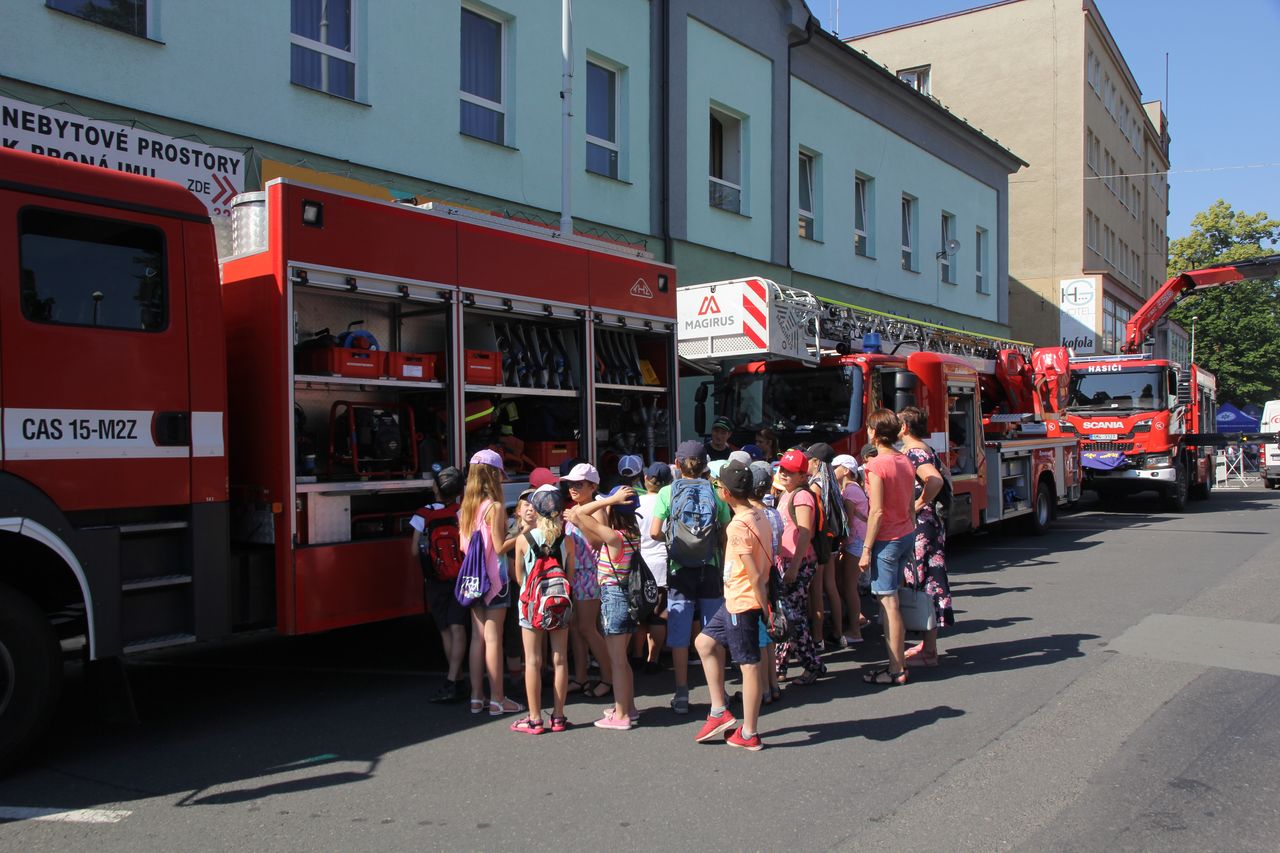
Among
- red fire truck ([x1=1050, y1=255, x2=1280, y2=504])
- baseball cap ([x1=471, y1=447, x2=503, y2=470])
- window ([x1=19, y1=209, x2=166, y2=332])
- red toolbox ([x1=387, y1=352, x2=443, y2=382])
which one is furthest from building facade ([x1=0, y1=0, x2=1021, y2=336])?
baseball cap ([x1=471, y1=447, x2=503, y2=470])

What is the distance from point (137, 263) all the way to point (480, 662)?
118 inches

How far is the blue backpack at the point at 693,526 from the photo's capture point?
5387 mm

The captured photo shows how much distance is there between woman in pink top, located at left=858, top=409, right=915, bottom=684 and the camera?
21.2 ft

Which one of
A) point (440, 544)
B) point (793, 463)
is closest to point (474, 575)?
point (440, 544)

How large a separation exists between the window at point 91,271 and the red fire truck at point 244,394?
0.01 m

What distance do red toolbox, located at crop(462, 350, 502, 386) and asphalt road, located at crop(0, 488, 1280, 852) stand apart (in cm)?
213

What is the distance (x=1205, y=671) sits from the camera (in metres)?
6.62

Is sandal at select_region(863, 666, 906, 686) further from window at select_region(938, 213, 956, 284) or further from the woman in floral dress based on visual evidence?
window at select_region(938, 213, 956, 284)

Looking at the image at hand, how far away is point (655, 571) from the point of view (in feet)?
20.5

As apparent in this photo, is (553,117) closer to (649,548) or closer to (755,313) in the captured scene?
(755,313)

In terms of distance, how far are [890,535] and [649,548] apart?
5.41 feet

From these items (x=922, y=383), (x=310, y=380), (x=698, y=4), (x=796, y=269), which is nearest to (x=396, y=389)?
(x=310, y=380)

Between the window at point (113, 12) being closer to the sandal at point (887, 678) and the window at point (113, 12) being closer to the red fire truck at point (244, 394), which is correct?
the red fire truck at point (244, 394)

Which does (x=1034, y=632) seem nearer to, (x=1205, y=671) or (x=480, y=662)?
(x=1205, y=671)
